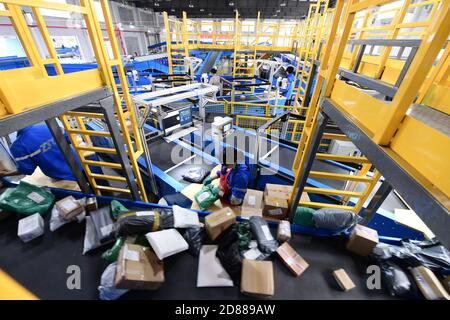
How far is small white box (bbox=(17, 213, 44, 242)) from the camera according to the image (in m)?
2.37

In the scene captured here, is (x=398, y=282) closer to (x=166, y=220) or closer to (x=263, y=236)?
(x=263, y=236)

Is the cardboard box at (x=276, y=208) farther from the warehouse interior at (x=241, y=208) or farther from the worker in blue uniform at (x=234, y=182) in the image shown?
the worker in blue uniform at (x=234, y=182)

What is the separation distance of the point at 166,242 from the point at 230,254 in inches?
29.8

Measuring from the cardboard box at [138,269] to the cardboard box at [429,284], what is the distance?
2.64 m

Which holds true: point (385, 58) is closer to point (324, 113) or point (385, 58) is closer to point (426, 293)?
point (324, 113)

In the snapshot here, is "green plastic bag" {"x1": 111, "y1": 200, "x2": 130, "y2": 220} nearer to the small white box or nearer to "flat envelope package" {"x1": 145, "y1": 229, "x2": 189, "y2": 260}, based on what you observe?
"flat envelope package" {"x1": 145, "y1": 229, "x2": 189, "y2": 260}

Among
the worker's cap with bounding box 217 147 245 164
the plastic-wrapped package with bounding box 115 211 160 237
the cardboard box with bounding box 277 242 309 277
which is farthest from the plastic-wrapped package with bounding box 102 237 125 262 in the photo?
the worker's cap with bounding box 217 147 245 164

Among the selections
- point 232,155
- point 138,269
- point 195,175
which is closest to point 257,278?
point 138,269

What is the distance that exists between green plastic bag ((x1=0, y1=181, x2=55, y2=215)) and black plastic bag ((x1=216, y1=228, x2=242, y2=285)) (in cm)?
266

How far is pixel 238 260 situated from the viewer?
2133mm

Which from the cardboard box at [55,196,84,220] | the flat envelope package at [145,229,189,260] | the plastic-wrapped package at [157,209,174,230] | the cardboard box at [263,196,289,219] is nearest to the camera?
the flat envelope package at [145,229,189,260]

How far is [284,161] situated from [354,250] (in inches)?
97.8

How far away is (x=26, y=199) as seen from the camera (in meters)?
2.73

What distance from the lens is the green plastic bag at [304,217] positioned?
9.05ft
